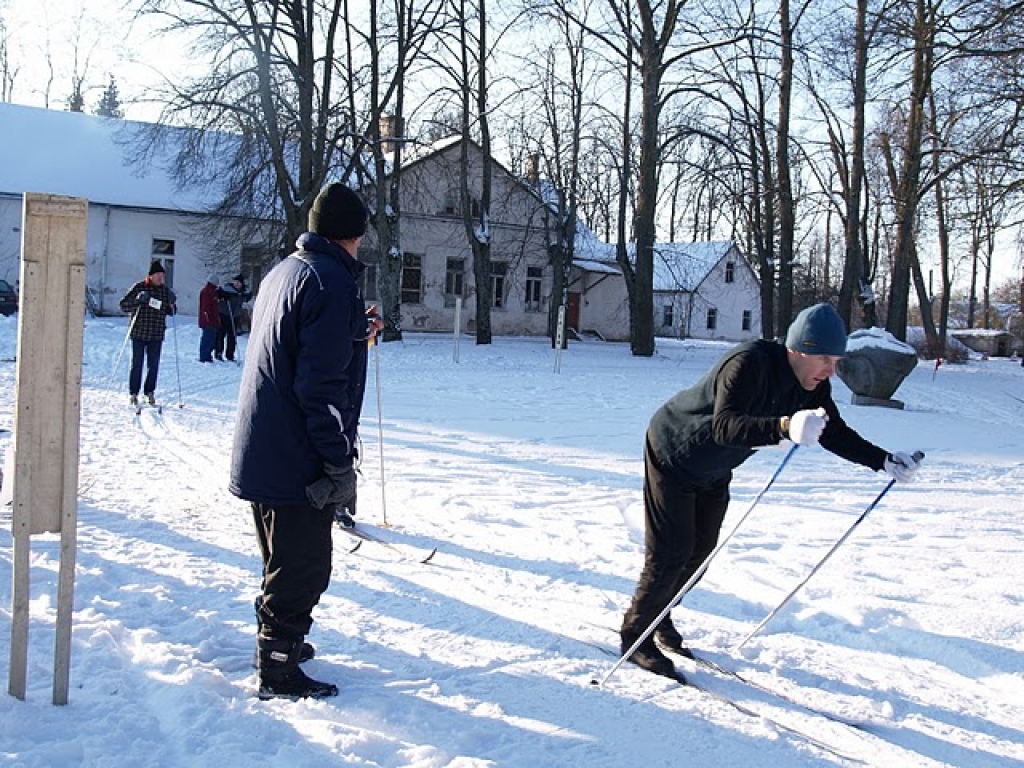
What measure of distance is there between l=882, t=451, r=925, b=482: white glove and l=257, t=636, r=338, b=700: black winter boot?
2.53m

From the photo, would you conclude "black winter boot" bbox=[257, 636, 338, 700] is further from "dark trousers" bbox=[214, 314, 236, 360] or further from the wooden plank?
"dark trousers" bbox=[214, 314, 236, 360]

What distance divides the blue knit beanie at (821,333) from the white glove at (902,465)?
56cm

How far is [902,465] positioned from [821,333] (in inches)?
27.7

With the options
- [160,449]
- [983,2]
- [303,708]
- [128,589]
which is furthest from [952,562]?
[983,2]

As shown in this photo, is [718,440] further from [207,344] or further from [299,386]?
[207,344]

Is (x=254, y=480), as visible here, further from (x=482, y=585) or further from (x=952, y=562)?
(x=952, y=562)

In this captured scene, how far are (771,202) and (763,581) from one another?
2471 centimetres

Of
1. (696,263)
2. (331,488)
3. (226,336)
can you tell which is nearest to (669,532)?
(331,488)

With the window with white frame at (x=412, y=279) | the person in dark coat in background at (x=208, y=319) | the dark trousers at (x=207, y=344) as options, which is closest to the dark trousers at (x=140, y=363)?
the person in dark coat in background at (x=208, y=319)

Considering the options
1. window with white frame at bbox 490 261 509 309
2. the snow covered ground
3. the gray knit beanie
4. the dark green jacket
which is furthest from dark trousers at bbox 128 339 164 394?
window with white frame at bbox 490 261 509 309

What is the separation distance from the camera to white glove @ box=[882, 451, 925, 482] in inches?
147

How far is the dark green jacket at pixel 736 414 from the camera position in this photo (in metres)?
3.61

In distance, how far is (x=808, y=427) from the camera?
324 cm

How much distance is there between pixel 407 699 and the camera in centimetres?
357
